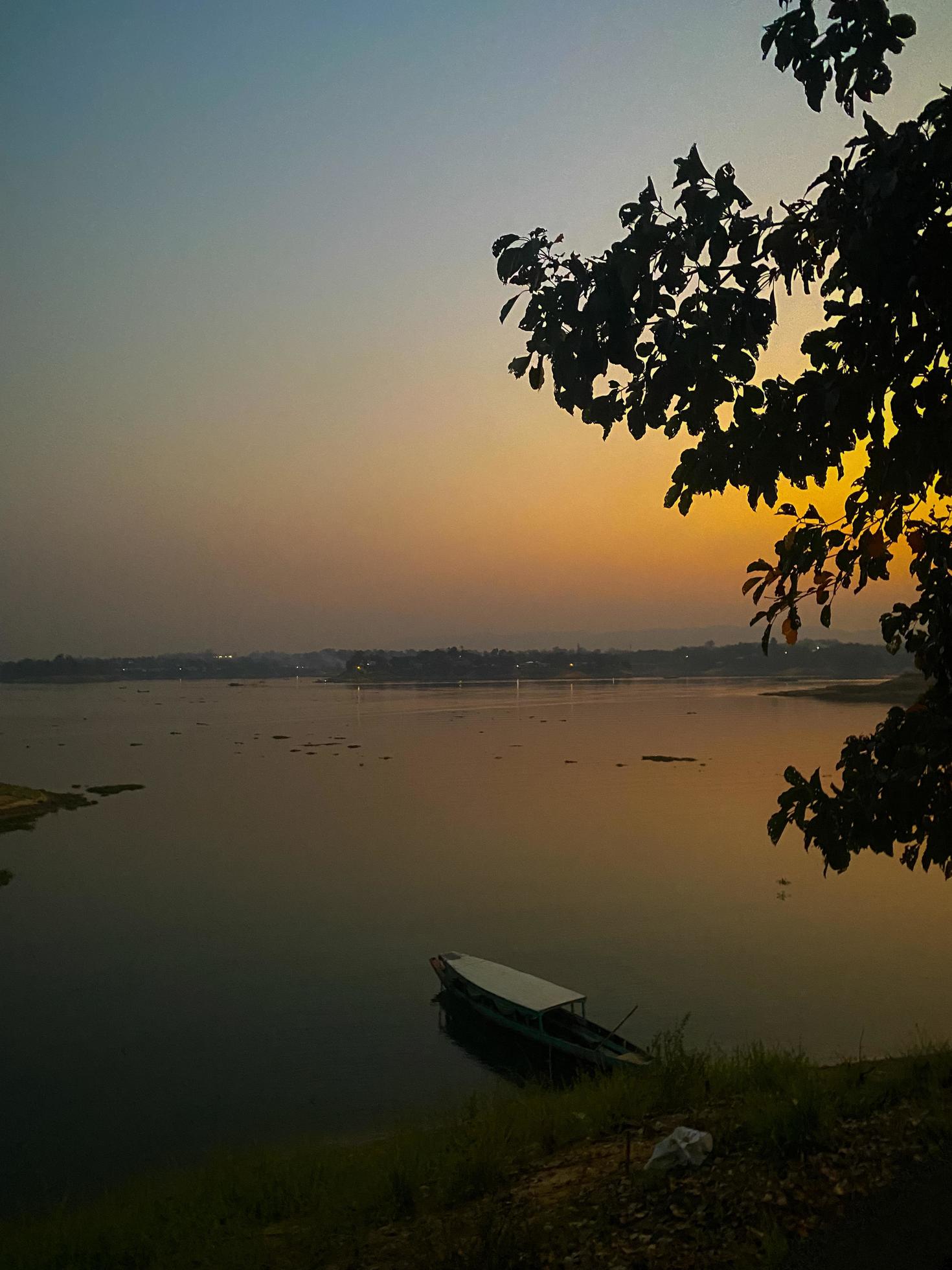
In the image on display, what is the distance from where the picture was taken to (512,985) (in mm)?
14938

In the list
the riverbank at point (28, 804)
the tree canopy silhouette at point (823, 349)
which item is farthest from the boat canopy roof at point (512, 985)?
the riverbank at point (28, 804)

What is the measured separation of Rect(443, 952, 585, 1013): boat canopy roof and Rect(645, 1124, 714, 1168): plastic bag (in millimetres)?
7553

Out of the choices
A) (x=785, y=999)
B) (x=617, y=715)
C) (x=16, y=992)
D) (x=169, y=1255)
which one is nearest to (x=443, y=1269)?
(x=169, y=1255)

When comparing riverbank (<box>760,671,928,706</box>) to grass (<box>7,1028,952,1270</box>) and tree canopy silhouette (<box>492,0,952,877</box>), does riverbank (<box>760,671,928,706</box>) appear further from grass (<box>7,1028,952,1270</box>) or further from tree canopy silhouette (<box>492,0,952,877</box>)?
tree canopy silhouette (<box>492,0,952,877</box>)

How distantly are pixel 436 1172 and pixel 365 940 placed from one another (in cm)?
1256

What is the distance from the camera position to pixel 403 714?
99125 mm

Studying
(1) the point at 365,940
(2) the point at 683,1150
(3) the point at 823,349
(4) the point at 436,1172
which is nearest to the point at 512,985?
(1) the point at 365,940

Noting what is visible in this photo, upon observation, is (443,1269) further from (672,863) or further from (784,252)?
(672,863)

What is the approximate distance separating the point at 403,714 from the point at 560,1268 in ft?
310

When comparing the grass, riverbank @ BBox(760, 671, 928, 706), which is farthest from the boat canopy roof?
riverbank @ BBox(760, 671, 928, 706)

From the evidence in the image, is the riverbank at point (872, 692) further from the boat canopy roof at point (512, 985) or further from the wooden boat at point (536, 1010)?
the wooden boat at point (536, 1010)

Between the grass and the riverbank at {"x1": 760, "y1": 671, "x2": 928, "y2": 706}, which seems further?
the riverbank at {"x1": 760, "y1": 671, "x2": 928, "y2": 706}

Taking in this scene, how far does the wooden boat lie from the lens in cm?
1272

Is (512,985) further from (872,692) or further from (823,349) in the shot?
(872,692)
